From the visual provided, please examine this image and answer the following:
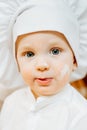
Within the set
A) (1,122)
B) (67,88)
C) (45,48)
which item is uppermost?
(45,48)

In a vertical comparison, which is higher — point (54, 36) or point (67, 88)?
point (54, 36)

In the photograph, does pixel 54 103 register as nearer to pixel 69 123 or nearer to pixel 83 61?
pixel 69 123

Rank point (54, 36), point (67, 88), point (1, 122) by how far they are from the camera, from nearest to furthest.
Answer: point (54, 36) < point (67, 88) < point (1, 122)

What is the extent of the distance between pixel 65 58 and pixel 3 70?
26cm

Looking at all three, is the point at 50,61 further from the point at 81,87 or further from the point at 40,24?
the point at 81,87

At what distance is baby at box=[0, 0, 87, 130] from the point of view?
0.80 meters

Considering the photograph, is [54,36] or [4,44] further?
[4,44]

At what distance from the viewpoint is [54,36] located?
0.80 m

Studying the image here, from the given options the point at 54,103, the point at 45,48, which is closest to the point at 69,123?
the point at 54,103

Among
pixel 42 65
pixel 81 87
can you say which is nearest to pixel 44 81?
pixel 42 65

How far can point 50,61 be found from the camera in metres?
0.81

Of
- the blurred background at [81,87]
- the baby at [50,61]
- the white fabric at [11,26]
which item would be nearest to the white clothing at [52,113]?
the baby at [50,61]

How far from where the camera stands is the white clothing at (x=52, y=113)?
0.83 metres

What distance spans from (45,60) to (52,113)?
151 mm
